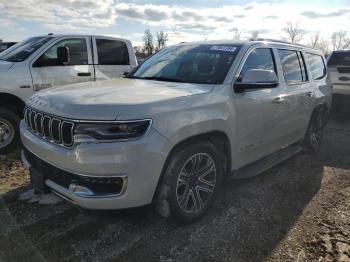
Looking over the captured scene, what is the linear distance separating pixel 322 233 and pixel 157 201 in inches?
66.4

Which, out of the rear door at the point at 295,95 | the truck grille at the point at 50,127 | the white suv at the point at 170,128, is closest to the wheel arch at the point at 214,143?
the white suv at the point at 170,128

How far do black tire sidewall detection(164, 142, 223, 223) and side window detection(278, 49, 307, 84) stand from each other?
188 cm

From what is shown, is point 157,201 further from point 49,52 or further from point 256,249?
point 49,52

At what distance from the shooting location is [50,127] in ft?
10.6

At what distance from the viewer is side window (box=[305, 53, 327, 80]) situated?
593cm

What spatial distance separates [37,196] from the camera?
4344mm

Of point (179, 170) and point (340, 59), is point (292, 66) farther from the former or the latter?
point (340, 59)

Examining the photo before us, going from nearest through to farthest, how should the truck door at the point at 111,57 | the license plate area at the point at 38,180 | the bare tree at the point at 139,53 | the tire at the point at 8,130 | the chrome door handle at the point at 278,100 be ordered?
the license plate area at the point at 38,180 < the chrome door handle at the point at 278,100 < the tire at the point at 8,130 < the truck door at the point at 111,57 < the bare tree at the point at 139,53

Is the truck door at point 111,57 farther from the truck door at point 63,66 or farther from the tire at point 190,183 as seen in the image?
the tire at point 190,183

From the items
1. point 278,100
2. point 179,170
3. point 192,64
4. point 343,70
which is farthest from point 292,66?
point 343,70

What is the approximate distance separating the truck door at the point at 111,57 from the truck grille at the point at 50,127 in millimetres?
3693

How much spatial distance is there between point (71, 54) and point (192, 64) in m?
3.43

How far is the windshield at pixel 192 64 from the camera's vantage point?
405cm

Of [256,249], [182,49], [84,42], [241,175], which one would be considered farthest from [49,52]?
[256,249]
